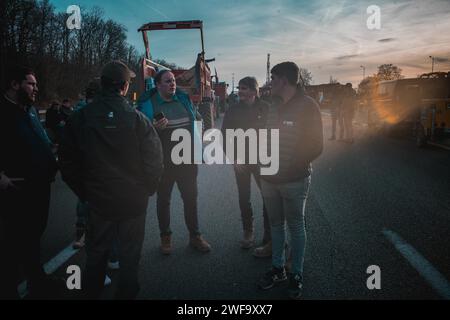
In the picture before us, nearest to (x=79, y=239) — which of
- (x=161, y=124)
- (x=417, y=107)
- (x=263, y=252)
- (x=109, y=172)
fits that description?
(x=161, y=124)

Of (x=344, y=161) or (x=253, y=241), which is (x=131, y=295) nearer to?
(x=253, y=241)

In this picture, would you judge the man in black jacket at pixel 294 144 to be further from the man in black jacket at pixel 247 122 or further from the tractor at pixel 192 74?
the tractor at pixel 192 74

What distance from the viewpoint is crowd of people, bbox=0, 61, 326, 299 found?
2.53 meters

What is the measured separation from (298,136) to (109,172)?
1.61 m

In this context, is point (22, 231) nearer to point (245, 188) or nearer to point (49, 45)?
point (245, 188)

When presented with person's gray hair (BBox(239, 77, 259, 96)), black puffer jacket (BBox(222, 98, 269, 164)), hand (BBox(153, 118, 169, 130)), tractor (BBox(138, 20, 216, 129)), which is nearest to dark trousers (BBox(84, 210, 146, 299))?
hand (BBox(153, 118, 169, 130))

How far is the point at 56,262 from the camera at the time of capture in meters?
3.81

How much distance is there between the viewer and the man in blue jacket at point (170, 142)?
3863 millimetres

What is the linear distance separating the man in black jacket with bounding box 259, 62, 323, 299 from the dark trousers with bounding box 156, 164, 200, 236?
125cm

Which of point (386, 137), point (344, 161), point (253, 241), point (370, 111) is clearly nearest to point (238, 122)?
point (253, 241)

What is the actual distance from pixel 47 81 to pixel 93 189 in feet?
167

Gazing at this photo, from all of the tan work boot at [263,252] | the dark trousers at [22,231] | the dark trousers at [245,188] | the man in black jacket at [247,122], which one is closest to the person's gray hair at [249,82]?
the man in black jacket at [247,122]

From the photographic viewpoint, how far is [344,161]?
935 cm

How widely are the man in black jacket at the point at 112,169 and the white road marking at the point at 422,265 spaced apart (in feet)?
8.87
